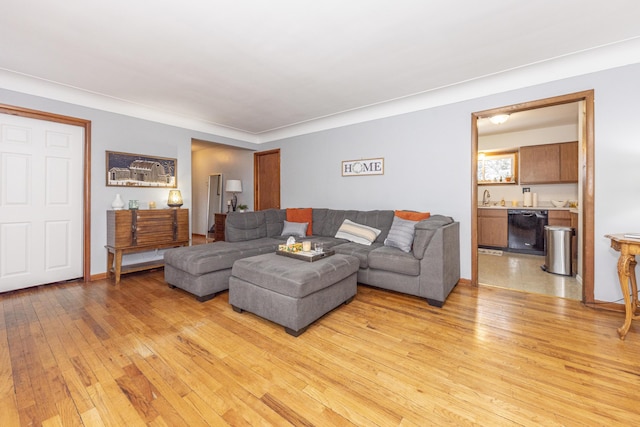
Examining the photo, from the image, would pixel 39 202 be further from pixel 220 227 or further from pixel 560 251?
pixel 560 251

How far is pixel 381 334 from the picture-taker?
2.16 metres

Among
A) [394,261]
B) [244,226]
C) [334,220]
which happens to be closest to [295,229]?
[334,220]

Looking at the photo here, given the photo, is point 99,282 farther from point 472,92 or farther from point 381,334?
point 472,92

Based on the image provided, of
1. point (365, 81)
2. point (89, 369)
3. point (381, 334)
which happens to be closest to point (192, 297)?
point (89, 369)

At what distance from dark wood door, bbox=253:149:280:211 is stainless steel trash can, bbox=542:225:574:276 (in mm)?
4513

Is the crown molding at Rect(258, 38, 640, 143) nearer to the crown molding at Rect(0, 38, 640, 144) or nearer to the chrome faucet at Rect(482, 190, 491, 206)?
the crown molding at Rect(0, 38, 640, 144)

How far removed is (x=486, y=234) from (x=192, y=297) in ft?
18.4

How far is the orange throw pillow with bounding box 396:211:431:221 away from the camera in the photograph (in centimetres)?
349

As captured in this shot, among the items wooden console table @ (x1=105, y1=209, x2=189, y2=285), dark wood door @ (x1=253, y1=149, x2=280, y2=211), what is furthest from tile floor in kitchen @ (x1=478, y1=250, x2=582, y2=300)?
wooden console table @ (x1=105, y1=209, x2=189, y2=285)

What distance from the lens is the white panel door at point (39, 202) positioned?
120 inches

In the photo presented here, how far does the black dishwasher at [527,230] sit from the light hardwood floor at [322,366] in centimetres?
293

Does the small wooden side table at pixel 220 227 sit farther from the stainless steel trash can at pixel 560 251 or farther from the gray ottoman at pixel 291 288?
the stainless steel trash can at pixel 560 251

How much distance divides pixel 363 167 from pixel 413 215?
3.85ft

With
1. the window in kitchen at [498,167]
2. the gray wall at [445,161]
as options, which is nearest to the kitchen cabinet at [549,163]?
the window in kitchen at [498,167]
